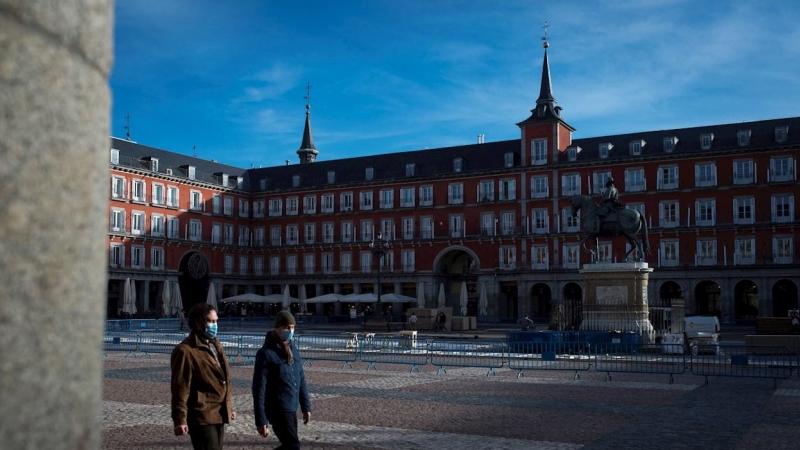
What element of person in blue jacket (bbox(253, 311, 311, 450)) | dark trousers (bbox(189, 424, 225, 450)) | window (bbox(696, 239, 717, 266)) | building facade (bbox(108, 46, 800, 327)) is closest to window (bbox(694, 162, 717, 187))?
building facade (bbox(108, 46, 800, 327))

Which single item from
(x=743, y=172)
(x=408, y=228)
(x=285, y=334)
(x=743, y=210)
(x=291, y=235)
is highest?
(x=743, y=172)

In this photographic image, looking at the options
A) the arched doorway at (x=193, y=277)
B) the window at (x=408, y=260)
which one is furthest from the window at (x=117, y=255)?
the window at (x=408, y=260)

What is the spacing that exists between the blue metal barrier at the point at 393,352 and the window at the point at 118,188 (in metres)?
38.9

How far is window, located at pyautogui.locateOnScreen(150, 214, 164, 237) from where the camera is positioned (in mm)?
66250

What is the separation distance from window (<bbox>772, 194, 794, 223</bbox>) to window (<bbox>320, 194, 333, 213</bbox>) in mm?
36492

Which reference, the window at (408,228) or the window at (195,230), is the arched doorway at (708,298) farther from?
the window at (195,230)

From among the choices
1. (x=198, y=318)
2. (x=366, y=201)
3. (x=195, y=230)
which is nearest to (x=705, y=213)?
(x=366, y=201)

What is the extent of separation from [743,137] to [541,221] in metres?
15.9

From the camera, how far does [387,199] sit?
233 ft

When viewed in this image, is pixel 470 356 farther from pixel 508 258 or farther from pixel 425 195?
pixel 425 195

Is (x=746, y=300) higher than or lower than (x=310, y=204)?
lower

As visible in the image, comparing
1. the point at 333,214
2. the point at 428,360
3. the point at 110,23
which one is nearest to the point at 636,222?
the point at 428,360

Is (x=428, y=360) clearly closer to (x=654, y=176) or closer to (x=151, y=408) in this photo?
(x=151, y=408)

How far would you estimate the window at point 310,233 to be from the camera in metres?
74.6
